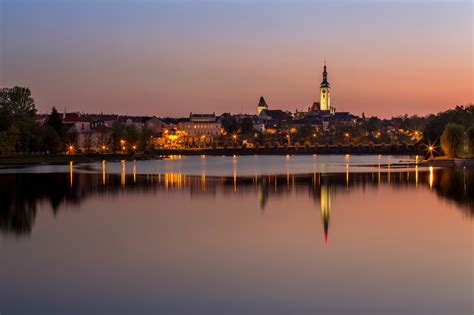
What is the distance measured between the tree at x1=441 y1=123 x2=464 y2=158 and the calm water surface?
3280 centimetres

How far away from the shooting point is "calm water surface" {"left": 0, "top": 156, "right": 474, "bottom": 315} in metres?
12.0

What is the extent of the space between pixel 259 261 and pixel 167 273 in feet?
7.83

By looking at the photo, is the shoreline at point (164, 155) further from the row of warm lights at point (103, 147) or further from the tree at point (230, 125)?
the tree at point (230, 125)

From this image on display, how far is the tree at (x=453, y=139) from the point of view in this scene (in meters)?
62.7

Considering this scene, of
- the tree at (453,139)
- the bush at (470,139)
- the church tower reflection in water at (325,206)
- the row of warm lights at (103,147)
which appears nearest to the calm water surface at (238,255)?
the church tower reflection in water at (325,206)

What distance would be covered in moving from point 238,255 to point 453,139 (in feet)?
168

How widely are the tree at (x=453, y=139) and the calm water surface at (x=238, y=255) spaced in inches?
1291

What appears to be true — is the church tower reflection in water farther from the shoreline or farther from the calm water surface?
the shoreline

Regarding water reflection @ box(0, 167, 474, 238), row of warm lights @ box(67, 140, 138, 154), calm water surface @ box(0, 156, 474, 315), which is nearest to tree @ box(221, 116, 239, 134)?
row of warm lights @ box(67, 140, 138, 154)

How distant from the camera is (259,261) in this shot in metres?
15.6

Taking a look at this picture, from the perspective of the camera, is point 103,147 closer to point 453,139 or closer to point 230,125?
point 230,125

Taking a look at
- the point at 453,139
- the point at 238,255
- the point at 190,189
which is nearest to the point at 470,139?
the point at 453,139

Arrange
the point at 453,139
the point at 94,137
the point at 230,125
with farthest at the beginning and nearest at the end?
1. the point at 230,125
2. the point at 94,137
3. the point at 453,139

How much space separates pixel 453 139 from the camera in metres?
63.2
